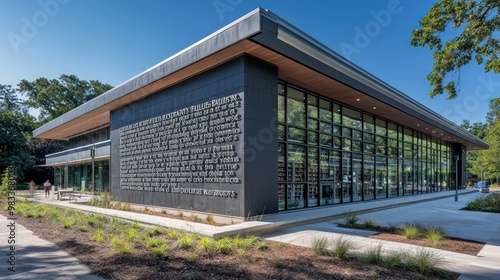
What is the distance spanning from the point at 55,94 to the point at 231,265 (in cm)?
5779

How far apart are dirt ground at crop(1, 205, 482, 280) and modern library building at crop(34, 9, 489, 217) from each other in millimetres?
3945

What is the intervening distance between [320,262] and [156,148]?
11.3 metres

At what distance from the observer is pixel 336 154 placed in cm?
1714

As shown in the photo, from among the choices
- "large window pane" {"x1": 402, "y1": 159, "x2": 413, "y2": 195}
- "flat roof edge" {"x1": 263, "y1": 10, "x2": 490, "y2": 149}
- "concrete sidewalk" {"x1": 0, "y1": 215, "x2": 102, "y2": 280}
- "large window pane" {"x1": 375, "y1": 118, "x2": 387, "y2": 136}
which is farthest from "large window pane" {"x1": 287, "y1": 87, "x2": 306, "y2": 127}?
"large window pane" {"x1": 402, "y1": 159, "x2": 413, "y2": 195}

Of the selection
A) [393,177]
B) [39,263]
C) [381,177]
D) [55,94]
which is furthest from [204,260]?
[55,94]

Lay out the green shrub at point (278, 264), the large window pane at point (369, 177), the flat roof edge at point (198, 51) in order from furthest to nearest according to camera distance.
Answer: the large window pane at point (369, 177)
the flat roof edge at point (198, 51)
the green shrub at point (278, 264)

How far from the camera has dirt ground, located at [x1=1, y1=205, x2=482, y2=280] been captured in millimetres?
5520

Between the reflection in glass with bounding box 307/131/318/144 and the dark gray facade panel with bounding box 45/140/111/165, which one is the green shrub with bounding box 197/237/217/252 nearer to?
the reflection in glass with bounding box 307/131/318/144

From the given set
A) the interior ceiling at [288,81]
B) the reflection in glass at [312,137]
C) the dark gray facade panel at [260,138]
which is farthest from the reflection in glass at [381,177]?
the dark gray facade panel at [260,138]

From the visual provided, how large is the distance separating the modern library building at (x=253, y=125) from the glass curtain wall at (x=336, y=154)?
0.07m

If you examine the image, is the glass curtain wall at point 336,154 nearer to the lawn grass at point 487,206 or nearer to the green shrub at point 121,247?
the lawn grass at point 487,206

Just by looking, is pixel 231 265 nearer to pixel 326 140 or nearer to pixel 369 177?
pixel 326 140

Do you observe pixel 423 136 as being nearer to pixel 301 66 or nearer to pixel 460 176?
pixel 460 176

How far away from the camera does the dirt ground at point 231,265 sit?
5520mm
